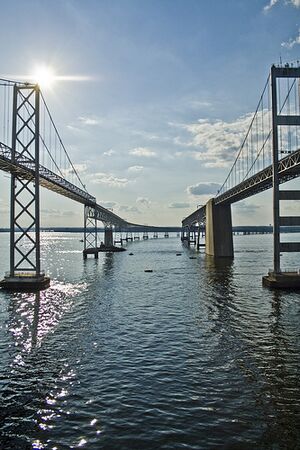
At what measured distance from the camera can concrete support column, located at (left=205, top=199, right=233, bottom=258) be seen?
86812 millimetres

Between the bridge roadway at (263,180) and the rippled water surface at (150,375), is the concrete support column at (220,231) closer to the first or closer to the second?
the bridge roadway at (263,180)

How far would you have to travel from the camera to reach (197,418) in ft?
37.9

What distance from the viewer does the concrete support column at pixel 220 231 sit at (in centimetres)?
8681

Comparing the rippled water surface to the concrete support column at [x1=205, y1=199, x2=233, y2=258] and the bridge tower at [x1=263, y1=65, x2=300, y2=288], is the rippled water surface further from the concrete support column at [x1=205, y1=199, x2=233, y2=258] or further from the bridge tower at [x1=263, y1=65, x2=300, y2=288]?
the concrete support column at [x1=205, y1=199, x2=233, y2=258]

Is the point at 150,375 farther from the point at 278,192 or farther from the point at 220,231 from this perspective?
the point at 220,231

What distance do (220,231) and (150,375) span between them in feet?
245

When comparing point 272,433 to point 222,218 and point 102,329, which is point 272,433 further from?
point 222,218

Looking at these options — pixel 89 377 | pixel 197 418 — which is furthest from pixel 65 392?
pixel 197 418

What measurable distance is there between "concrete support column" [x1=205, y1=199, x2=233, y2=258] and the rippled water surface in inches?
2197

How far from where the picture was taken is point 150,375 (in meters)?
15.3

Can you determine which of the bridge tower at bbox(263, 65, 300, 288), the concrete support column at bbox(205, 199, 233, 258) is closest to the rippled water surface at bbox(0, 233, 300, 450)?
the bridge tower at bbox(263, 65, 300, 288)

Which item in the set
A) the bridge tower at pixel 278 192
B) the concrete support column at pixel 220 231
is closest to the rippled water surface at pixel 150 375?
the bridge tower at pixel 278 192

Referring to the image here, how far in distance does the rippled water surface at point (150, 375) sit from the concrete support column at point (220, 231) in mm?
55802

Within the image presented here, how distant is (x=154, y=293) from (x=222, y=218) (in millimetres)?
54925
